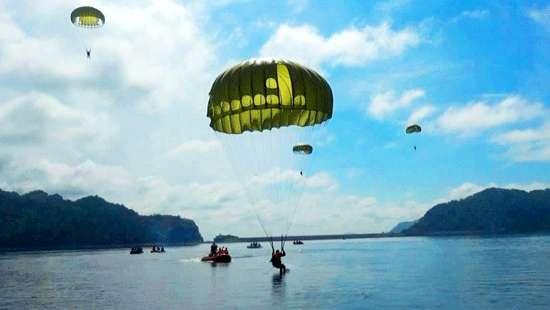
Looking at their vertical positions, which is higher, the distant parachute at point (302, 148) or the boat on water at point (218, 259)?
the distant parachute at point (302, 148)

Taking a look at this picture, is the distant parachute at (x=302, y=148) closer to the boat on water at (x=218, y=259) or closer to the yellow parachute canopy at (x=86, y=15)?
the yellow parachute canopy at (x=86, y=15)

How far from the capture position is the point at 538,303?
31250 millimetres

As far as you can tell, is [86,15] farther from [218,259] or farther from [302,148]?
[218,259]

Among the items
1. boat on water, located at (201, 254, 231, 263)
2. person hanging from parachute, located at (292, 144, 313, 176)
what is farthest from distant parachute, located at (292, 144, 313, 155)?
boat on water, located at (201, 254, 231, 263)

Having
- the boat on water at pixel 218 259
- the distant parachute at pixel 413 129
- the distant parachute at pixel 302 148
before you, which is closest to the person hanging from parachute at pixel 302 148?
the distant parachute at pixel 302 148

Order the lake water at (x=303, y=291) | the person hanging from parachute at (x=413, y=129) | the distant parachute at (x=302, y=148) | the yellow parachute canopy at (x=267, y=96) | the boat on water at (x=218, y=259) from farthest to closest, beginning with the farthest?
the boat on water at (x=218, y=259) → the person hanging from parachute at (x=413, y=129) → the distant parachute at (x=302, y=148) → the lake water at (x=303, y=291) → the yellow parachute canopy at (x=267, y=96)

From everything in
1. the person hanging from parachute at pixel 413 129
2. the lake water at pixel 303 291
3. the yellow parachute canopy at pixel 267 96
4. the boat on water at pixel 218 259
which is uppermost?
the person hanging from parachute at pixel 413 129

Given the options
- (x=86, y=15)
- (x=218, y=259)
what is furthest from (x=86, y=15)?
(x=218, y=259)

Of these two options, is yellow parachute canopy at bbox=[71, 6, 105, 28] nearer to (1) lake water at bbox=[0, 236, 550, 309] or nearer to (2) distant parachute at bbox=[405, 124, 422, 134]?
(1) lake water at bbox=[0, 236, 550, 309]

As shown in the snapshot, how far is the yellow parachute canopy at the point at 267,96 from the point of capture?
22594 mm

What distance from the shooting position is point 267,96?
2267 cm

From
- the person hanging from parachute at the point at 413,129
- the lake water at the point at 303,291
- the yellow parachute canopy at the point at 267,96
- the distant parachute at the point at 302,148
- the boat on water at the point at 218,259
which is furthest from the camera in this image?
the boat on water at the point at 218,259

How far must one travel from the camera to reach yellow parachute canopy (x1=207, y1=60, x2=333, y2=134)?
22.6m

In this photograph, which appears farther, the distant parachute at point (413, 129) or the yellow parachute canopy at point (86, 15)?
the distant parachute at point (413, 129)
